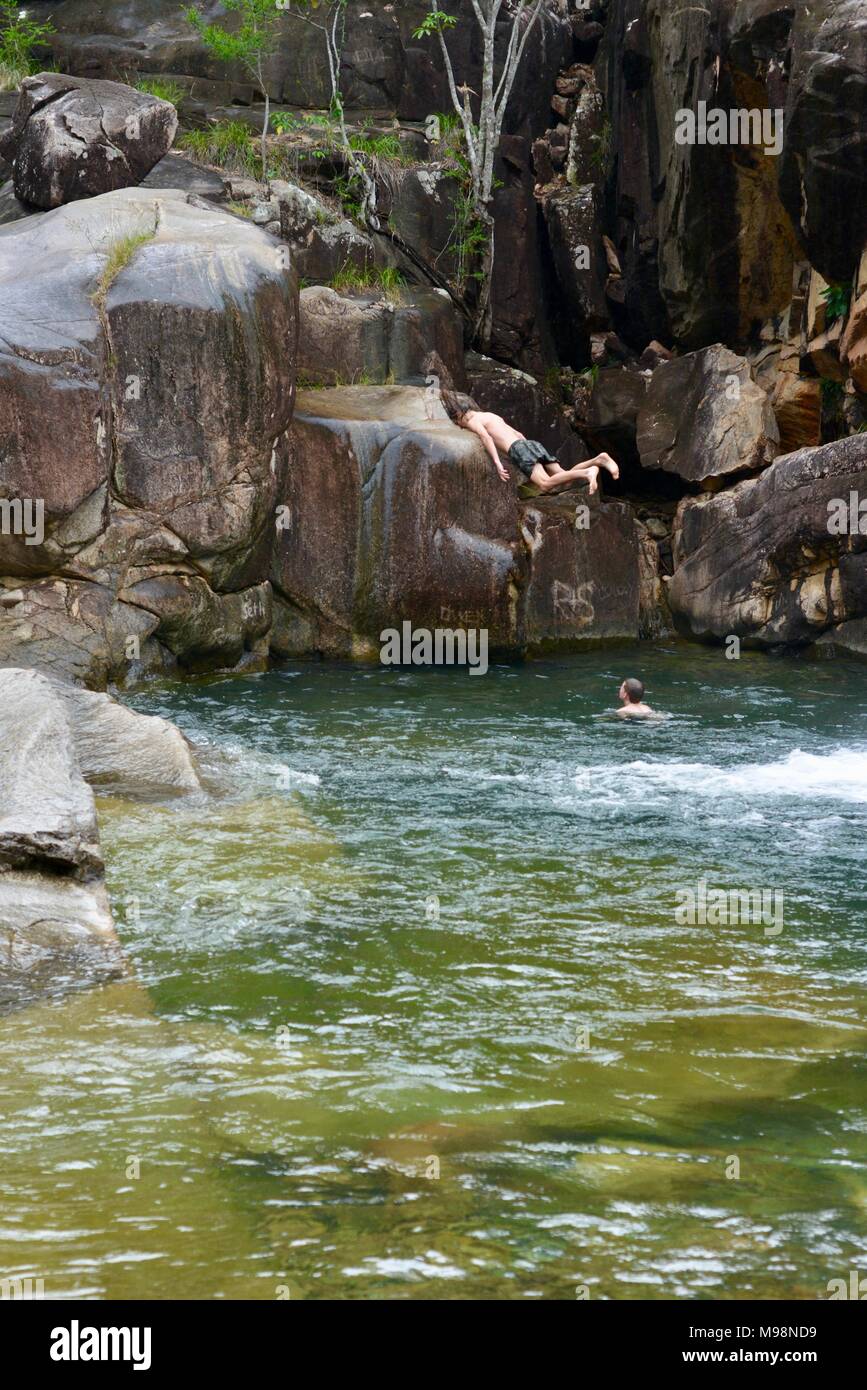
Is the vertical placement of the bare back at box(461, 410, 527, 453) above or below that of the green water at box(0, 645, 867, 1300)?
above

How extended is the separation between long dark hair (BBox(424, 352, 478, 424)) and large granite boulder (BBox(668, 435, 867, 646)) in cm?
354

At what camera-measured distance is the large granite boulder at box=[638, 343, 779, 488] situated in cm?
1916

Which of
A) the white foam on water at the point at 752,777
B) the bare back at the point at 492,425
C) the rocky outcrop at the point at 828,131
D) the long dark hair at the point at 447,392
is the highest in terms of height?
the rocky outcrop at the point at 828,131

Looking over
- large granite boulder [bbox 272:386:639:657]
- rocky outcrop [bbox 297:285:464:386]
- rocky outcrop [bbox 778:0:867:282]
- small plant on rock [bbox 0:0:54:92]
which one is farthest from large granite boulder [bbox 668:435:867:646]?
small plant on rock [bbox 0:0:54:92]

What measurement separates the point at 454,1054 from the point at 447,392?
42.3 ft

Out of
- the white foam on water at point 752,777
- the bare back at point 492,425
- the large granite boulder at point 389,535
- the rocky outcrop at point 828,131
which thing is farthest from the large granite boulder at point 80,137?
the white foam on water at point 752,777

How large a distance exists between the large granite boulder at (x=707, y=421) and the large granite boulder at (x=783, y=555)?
3.21 ft

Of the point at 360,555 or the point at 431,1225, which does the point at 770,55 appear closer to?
the point at 360,555

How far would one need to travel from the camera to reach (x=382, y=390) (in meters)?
17.0

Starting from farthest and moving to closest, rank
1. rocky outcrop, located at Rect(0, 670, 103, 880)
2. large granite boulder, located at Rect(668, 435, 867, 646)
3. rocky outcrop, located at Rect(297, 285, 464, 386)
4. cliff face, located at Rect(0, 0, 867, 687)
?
rocky outcrop, located at Rect(297, 285, 464, 386), large granite boulder, located at Rect(668, 435, 867, 646), cliff face, located at Rect(0, 0, 867, 687), rocky outcrop, located at Rect(0, 670, 103, 880)

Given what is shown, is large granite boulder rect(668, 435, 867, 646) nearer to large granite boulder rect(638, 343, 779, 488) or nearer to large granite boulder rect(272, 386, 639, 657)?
large granite boulder rect(638, 343, 779, 488)

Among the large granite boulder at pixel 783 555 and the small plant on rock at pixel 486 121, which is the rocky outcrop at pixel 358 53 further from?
the large granite boulder at pixel 783 555

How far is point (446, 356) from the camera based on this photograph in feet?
61.0

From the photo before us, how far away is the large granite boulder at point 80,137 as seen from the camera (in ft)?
54.5
